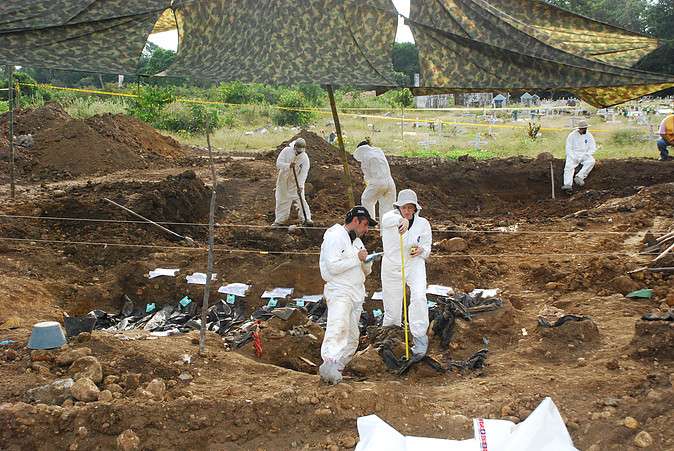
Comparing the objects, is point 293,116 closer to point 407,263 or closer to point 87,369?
point 407,263

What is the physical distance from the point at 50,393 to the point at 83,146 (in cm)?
1525

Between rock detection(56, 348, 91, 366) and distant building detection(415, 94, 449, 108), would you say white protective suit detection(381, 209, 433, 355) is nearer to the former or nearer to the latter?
rock detection(56, 348, 91, 366)

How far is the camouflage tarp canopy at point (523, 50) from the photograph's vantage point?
263 inches

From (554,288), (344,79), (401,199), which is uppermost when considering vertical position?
(344,79)

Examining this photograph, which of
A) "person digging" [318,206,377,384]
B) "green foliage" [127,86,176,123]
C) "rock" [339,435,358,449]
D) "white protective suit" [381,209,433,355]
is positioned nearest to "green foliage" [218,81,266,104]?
"green foliage" [127,86,176,123]

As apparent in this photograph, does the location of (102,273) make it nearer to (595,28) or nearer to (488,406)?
(488,406)

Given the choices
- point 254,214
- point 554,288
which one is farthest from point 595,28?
point 254,214

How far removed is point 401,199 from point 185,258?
172 inches

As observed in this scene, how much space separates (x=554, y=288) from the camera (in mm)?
9422

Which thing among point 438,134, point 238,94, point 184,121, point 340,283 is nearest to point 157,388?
point 340,283

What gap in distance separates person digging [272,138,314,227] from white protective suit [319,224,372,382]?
5.43m

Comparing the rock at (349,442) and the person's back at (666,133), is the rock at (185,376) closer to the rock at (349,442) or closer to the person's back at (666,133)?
the rock at (349,442)

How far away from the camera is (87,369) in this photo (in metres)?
6.32

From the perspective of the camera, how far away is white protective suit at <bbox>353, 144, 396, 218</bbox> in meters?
11.7
